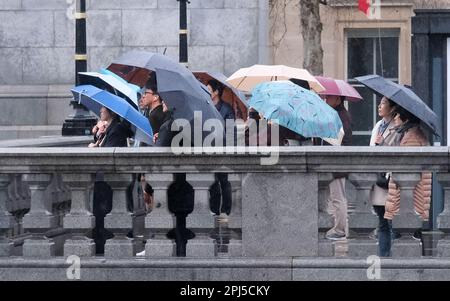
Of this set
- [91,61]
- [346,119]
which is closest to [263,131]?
[346,119]

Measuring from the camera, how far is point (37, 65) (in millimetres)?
24875

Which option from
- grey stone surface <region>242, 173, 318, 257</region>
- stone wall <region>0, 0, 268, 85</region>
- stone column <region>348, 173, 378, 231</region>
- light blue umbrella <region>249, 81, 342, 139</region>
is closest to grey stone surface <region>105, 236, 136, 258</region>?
grey stone surface <region>242, 173, 318, 257</region>

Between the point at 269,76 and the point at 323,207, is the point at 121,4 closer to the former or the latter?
the point at 269,76

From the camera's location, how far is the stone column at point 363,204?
32.7 feet

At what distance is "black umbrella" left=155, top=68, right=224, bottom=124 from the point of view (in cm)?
1090

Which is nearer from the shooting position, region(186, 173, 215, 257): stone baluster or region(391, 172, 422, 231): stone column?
region(391, 172, 422, 231): stone column

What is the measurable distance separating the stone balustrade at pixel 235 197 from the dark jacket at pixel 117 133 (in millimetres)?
2048

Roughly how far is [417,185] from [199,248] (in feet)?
5.62

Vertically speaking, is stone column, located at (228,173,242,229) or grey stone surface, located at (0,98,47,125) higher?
grey stone surface, located at (0,98,47,125)

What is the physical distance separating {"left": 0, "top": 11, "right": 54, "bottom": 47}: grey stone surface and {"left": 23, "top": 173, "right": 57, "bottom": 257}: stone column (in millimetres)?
14830

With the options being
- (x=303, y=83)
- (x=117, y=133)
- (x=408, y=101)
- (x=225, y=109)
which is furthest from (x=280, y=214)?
(x=303, y=83)

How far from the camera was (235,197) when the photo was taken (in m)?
10.1

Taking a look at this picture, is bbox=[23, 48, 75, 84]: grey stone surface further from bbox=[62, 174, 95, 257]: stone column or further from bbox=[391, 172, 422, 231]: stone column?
bbox=[391, 172, 422, 231]: stone column

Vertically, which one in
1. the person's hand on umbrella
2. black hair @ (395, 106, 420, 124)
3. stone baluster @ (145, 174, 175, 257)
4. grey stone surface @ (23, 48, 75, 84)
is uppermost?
grey stone surface @ (23, 48, 75, 84)
